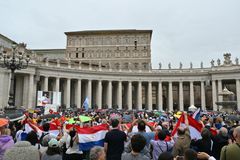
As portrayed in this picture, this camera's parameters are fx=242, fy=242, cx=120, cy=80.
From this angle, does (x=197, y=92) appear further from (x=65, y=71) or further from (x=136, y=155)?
(x=136, y=155)

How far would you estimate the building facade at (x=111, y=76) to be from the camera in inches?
2141

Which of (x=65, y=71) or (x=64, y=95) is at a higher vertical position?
(x=65, y=71)

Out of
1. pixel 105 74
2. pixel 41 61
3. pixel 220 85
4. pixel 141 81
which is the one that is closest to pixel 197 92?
pixel 220 85

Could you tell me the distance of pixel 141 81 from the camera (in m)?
67.2

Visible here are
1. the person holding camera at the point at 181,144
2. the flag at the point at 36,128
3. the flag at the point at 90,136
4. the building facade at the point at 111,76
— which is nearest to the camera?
the person holding camera at the point at 181,144

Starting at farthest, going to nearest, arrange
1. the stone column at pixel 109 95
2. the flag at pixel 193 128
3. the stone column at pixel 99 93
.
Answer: the stone column at pixel 109 95 < the stone column at pixel 99 93 < the flag at pixel 193 128

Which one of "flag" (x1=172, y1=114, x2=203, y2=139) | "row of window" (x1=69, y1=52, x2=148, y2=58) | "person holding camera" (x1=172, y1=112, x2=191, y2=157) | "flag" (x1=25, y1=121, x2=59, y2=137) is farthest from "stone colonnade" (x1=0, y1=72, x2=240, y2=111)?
"person holding camera" (x1=172, y1=112, x2=191, y2=157)

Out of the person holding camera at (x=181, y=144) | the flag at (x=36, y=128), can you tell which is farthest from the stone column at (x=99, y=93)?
the person holding camera at (x=181, y=144)

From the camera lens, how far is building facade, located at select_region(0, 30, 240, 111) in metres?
54.4

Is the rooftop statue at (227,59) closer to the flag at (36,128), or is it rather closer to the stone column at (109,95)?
the stone column at (109,95)

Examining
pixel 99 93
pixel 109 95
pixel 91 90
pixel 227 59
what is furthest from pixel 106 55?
pixel 227 59

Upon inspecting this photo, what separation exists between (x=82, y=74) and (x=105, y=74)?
21.3 feet

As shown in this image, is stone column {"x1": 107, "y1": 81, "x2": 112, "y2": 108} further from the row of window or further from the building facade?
the row of window

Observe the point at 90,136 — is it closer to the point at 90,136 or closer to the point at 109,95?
the point at 90,136
